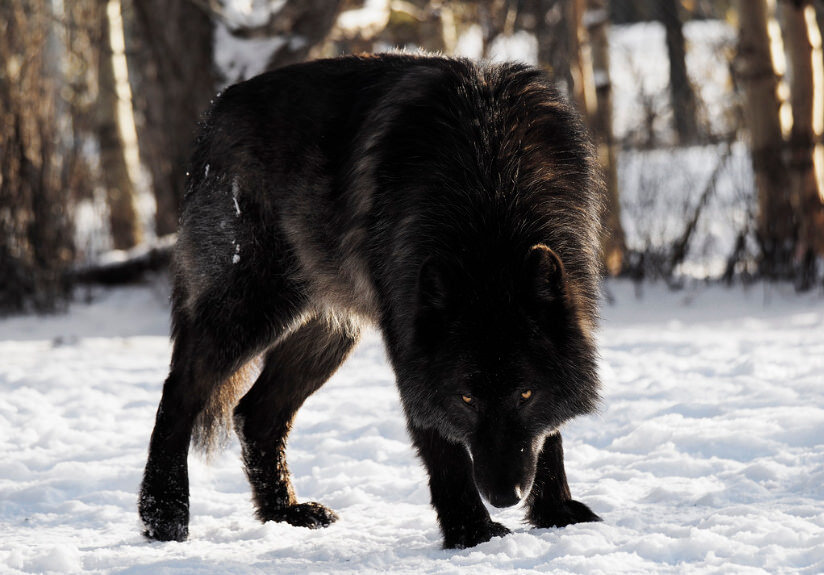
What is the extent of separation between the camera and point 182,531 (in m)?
3.56

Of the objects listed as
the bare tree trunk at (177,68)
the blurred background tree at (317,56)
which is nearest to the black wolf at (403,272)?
the blurred background tree at (317,56)

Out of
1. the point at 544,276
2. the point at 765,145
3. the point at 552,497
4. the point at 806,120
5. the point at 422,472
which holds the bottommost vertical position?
the point at 422,472

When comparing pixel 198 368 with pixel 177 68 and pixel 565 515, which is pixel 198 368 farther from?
pixel 177 68

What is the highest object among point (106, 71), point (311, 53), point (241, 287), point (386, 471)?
point (106, 71)

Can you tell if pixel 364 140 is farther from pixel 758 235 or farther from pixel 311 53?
pixel 758 235

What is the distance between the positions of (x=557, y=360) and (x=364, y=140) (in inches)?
44.3

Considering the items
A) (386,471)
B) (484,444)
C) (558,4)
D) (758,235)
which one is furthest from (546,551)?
(558,4)

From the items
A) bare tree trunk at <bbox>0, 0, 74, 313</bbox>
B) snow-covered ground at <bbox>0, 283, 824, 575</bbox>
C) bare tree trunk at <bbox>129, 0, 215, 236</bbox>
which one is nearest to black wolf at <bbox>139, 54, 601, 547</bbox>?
snow-covered ground at <bbox>0, 283, 824, 575</bbox>

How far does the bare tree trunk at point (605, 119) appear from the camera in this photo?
9.04m

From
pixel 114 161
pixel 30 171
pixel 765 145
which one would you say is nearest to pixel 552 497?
pixel 765 145

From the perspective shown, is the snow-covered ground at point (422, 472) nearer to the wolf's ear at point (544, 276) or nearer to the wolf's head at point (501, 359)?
the wolf's head at point (501, 359)

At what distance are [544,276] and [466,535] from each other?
0.96 m

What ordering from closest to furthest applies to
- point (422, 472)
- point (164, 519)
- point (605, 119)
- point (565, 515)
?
point (565, 515) < point (164, 519) < point (422, 472) < point (605, 119)

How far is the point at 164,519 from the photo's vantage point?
11.6 ft
